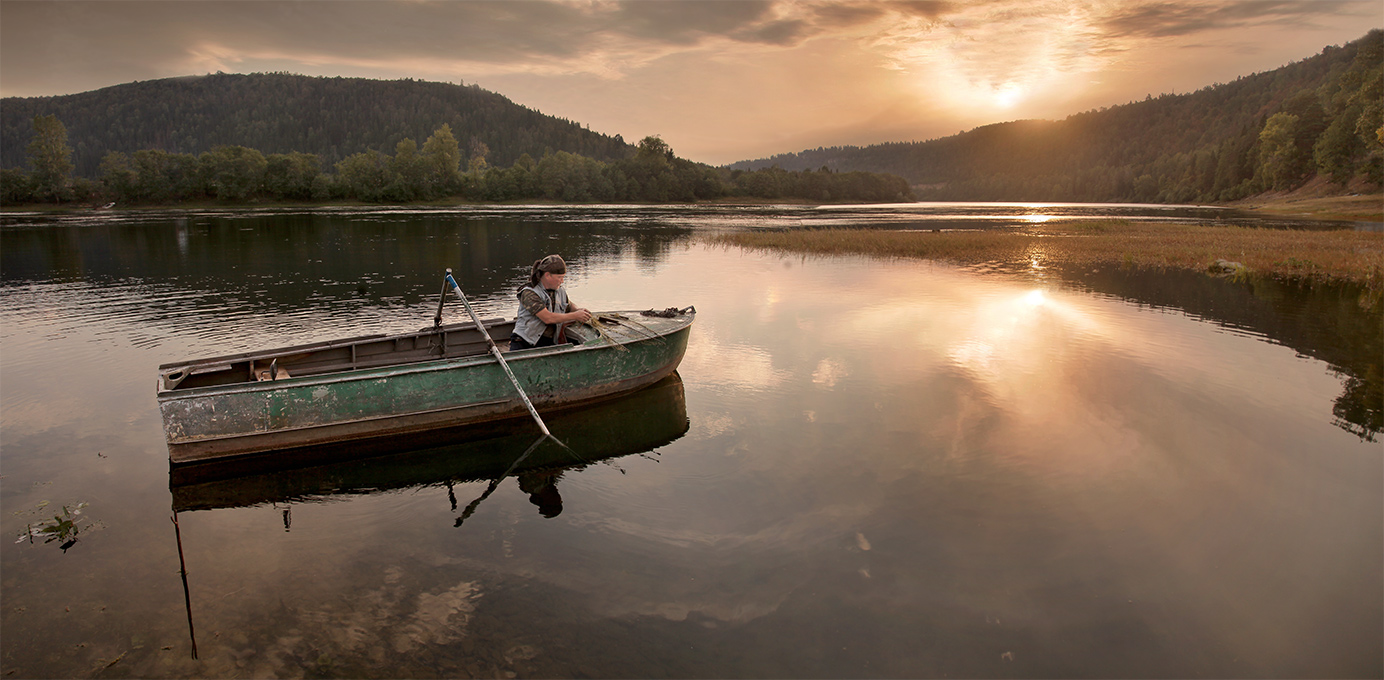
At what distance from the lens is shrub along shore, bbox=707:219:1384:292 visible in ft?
83.1

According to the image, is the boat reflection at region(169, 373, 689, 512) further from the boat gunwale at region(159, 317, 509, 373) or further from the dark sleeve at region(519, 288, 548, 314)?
the dark sleeve at region(519, 288, 548, 314)

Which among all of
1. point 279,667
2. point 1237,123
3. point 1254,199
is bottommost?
point 279,667

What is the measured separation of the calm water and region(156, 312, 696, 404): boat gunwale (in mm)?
1121

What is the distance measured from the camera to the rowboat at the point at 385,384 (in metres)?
8.55

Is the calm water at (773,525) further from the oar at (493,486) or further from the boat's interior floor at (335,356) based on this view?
the boat's interior floor at (335,356)

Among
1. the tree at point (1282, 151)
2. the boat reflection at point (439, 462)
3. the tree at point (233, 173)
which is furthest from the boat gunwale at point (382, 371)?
the tree at point (1282, 151)

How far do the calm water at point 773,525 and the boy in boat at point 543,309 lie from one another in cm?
140

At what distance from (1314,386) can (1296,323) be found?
6.68m

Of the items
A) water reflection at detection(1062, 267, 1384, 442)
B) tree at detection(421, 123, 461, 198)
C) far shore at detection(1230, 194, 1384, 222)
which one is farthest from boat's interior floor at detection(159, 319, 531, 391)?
tree at detection(421, 123, 461, 198)

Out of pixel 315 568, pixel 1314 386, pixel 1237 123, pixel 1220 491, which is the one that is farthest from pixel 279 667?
pixel 1237 123

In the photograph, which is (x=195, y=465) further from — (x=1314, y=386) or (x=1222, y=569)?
(x=1314, y=386)

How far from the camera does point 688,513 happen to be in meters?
7.49

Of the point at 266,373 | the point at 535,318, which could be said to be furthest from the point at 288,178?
the point at 535,318

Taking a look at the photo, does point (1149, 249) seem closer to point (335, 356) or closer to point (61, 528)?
point (335, 356)
